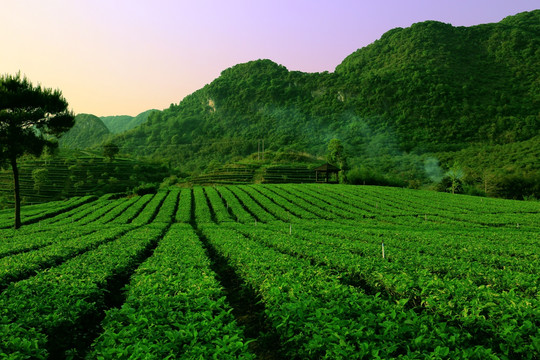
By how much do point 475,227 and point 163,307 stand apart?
29807 millimetres

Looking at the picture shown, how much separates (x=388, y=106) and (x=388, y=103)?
60.7 inches

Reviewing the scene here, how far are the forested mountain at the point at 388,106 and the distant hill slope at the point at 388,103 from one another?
0.47 metres

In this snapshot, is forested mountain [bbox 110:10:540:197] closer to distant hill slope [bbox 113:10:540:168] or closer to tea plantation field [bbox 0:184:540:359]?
distant hill slope [bbox 113:10:540:168]

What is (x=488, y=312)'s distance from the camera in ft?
18.6

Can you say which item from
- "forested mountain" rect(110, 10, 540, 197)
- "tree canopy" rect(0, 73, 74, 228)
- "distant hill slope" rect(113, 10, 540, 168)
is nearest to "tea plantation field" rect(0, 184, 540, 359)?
"tree canopy" rect(0, 73, 74, 228)

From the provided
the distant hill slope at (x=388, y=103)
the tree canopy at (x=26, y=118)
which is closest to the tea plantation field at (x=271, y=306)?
the tree canopy at (x=26, y=118)

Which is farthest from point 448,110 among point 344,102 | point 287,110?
point 287,110

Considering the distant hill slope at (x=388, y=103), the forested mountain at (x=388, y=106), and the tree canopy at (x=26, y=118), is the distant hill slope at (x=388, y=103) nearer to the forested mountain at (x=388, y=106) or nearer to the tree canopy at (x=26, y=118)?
Answer: the forested mountain at (x=388, y=106)

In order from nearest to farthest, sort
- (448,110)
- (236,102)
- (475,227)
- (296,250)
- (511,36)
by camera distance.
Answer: (296,250) → (475,227) → (448,110) → (511,36) → (236,102)

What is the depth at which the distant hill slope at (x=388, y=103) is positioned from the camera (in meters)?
109

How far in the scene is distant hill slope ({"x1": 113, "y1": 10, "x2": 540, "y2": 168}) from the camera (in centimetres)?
10894

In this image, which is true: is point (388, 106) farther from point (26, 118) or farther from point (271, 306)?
point (271, 306)

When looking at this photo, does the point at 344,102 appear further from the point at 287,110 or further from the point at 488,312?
the point at 488,312

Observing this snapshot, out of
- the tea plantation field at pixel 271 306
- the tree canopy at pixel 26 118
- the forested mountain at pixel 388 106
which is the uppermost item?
the forested mountain at pixel 388 106
